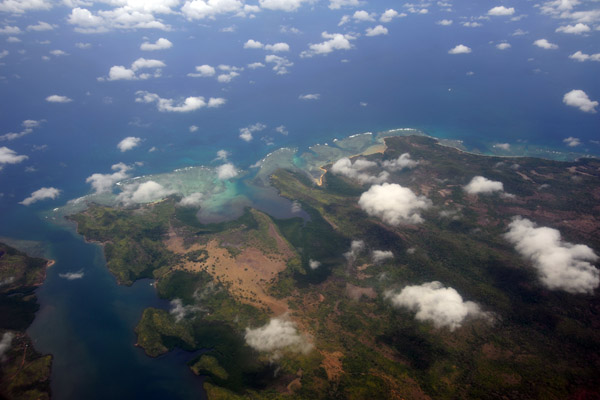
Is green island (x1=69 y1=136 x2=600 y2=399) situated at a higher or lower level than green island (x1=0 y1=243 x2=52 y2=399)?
lower

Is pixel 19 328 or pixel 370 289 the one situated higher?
pixel 19 328

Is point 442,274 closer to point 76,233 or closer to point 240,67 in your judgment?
point 76,233

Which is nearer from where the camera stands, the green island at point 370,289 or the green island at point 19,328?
the green island at point 370,289

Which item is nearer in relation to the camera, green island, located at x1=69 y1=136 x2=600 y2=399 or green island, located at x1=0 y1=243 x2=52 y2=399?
green island, located at x1=69 y1=136 x2=600 y2=399


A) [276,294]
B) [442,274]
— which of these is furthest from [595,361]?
[276,294]

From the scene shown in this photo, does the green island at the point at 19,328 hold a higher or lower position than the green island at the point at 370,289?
higher
